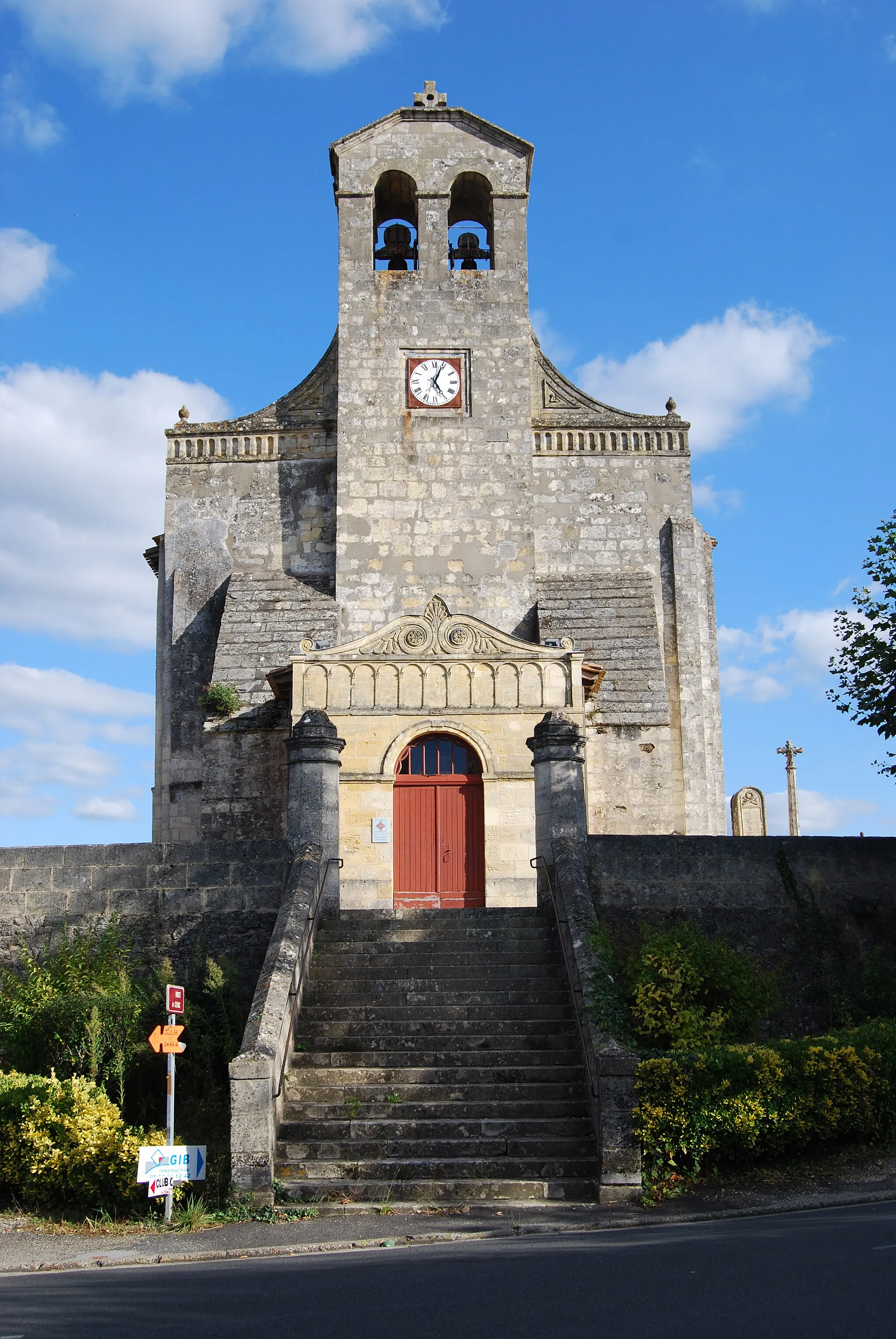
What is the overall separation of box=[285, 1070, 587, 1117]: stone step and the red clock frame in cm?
1330

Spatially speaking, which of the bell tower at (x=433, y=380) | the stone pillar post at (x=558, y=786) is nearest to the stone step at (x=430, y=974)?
the stone pillar post at (x=558, y=786)

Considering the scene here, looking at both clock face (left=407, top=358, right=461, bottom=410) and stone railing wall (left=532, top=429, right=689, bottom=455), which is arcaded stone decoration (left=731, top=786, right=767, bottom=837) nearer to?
stone railing wall (left=532, top=429, right=689, bottom=455)

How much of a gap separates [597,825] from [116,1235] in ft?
35.9

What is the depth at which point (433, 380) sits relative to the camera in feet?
73.6

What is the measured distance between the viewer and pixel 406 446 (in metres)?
22.1

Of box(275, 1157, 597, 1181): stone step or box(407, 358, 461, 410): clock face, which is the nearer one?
box(275, 1157, 597, 1181): stone step

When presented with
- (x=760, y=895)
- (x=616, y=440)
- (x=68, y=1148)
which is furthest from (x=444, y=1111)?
(x=616, y=440)

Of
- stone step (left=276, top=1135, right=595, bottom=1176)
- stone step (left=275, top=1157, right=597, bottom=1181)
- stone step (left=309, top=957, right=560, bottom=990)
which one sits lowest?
stone step (left=275, top=1157, right=597, bottom=1181)

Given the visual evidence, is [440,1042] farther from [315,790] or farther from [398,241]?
[398,241]

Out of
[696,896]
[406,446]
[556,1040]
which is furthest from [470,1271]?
[406,446]

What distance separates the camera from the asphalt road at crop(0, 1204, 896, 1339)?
6645 millimetres

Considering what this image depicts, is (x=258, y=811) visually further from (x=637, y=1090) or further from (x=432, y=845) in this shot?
(x=637, y=1090)

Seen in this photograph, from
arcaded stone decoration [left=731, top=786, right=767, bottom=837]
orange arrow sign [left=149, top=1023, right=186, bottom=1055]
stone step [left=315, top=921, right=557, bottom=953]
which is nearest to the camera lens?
orange arrow sign [left=149, top=1023, right=186, bottom=1055]

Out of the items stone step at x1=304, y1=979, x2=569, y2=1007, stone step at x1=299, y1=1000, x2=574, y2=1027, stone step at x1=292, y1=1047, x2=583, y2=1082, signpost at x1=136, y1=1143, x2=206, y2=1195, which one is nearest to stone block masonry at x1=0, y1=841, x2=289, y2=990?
stone step at x1=304, y1=979, x2=569, y2=1007
